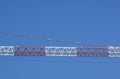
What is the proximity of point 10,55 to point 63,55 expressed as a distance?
332 inches

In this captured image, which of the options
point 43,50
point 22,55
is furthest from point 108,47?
point 22,55

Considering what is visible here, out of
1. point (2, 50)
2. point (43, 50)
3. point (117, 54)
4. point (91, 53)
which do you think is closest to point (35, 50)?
point (43, 50)

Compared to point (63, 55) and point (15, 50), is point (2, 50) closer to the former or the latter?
point (15, 50)

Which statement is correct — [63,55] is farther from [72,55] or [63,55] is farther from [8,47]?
[8,47]

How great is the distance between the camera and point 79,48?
54.3m

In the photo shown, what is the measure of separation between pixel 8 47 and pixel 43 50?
18.4 ft

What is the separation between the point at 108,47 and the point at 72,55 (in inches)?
241

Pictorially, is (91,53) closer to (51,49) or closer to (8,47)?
(51,49)

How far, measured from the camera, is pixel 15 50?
53.9 m

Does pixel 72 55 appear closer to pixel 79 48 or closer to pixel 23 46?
pixel 79 48

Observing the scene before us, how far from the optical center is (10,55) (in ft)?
175

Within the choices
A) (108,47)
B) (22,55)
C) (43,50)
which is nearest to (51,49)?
(43,50)

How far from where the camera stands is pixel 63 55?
177 feet

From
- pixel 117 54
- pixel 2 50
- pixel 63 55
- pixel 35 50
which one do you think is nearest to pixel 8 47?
pixel 2 50
